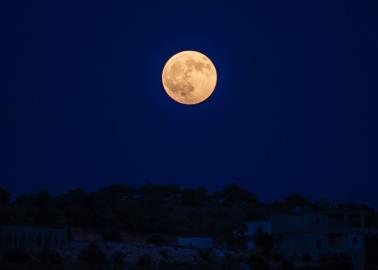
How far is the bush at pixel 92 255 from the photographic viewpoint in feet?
163

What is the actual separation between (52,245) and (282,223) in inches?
1154

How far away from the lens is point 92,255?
5016 cm

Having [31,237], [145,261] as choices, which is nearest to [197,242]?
[145,261]

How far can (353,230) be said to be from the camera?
7262 cm

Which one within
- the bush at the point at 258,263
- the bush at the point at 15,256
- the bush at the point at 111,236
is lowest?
the bush at the point at 15,256

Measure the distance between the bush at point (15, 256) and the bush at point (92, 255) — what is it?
13.5 feet

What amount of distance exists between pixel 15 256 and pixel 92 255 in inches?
239

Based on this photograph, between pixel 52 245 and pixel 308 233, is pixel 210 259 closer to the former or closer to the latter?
pixel 52 245

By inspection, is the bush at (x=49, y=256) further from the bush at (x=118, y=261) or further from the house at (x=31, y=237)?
the bush at (x=118, y=261)

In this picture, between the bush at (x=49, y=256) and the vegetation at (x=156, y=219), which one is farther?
the vegetation at (x=156, y=219)

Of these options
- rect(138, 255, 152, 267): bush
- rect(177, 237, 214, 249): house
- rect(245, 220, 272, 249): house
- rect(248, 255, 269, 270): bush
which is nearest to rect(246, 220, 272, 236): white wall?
rect(245, 220, 272, 249): house

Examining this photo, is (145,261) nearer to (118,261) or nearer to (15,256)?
(118,261)

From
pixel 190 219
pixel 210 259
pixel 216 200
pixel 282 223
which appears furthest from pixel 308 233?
pixel 216 200

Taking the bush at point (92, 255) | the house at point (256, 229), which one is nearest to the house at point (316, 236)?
the house at point (256, 229)
